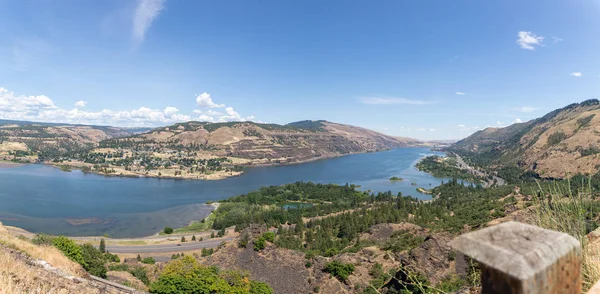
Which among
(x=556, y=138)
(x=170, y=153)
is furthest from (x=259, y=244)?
(x=170, y=153)

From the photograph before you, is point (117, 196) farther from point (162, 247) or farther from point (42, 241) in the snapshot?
point (42, 241)

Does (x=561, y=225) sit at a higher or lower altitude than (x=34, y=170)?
higher

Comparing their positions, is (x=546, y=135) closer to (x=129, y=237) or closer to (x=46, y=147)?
(x=129, y=237)

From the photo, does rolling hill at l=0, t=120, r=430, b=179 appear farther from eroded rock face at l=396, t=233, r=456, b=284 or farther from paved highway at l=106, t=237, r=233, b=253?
eroded rock face at l=396, t=233, r=456, b=284

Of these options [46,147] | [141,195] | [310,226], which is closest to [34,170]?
[141,195]

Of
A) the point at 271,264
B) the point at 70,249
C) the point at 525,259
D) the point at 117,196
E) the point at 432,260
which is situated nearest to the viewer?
the point at 525,259

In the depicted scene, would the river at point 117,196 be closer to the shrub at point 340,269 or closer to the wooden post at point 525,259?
the shrub at point 340,269

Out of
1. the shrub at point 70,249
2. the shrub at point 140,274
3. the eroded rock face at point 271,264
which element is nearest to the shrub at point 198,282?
the eroded rock face at point 271,264

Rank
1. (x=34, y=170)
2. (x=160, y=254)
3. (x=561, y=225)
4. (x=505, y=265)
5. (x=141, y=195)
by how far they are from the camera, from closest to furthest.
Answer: (x=505, y=265), (x=561, y=225), (x=160, y=254), (x=141, y=195), (x=34, y=170)
